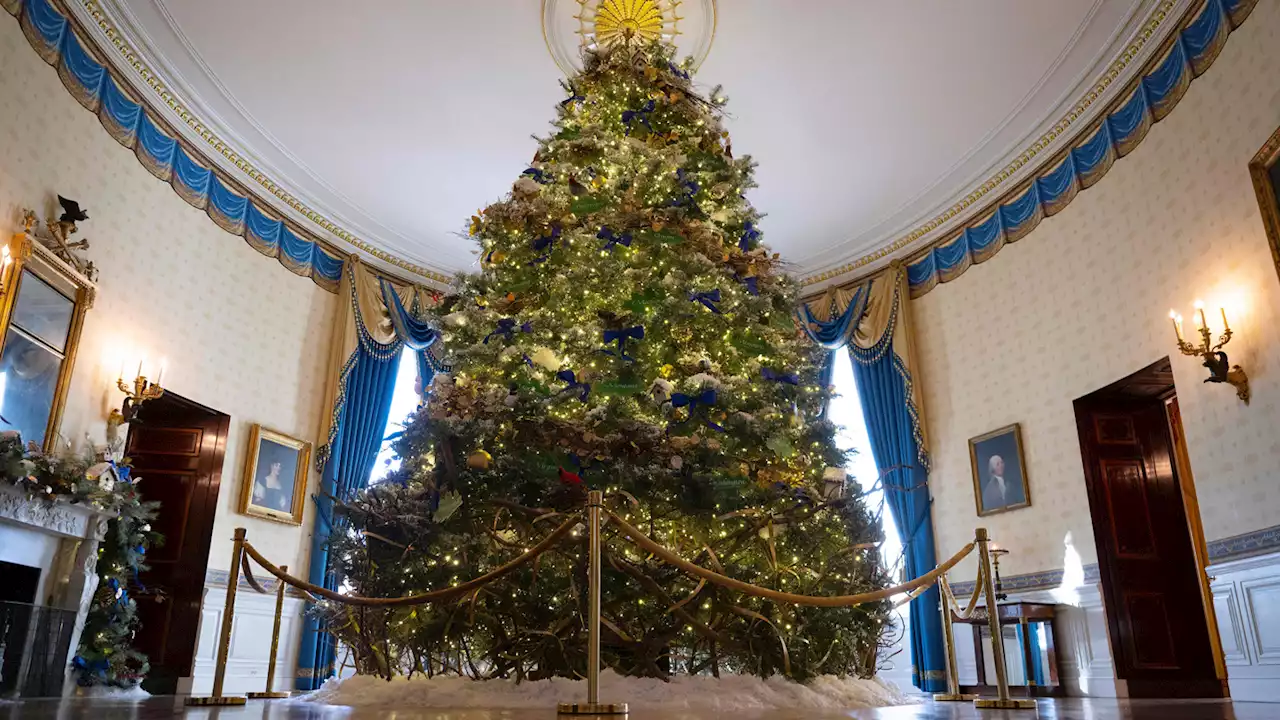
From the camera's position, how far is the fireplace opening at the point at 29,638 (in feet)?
18.6

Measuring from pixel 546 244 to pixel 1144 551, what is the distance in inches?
255

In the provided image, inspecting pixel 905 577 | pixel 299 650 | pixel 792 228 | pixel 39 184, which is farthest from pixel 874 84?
pixel 299 650

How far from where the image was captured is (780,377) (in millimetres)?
5305

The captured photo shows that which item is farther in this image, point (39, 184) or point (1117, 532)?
point (1117, 532)

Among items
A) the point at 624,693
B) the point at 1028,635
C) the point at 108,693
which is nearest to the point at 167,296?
the point at 108,693

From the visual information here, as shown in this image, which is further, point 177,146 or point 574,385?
point 177,146

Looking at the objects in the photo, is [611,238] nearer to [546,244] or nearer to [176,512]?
[546,244]

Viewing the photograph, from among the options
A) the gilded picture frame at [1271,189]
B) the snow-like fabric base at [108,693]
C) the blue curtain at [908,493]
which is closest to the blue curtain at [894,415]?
the blue curtain at [908,493]

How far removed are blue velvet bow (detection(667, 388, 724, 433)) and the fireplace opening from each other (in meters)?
4.66

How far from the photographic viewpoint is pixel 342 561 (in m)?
4.81

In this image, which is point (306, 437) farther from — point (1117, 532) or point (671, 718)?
point (1117, 532)

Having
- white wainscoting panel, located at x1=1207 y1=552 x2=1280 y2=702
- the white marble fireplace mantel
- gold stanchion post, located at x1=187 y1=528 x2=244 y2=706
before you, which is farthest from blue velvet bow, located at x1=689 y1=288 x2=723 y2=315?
the white marble fireplace mantel

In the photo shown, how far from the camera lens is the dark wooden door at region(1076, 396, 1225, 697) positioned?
7.71m

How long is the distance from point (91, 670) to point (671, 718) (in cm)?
556
